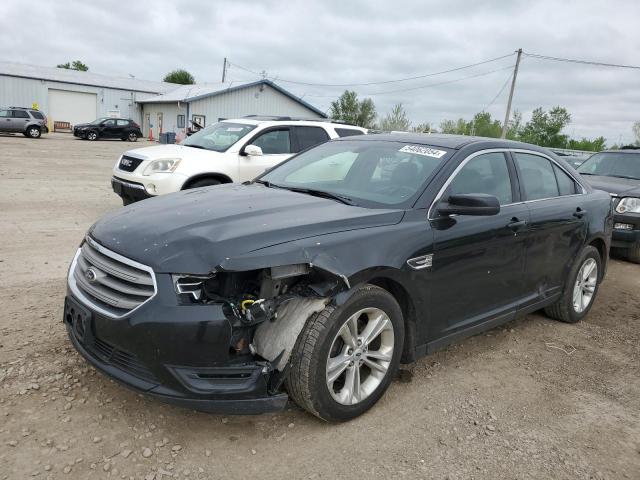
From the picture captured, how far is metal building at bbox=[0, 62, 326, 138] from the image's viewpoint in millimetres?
37875

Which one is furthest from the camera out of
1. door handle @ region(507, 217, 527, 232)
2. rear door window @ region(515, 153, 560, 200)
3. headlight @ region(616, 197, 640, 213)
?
headlight @ region(616, 197, 640, 213)

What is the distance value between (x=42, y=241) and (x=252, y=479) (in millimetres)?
5232

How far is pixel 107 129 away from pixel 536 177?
1318 inches

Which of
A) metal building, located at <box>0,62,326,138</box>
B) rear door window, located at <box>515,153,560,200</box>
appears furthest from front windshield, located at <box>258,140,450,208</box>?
metal building, located at <box>0,62,326,138</box>

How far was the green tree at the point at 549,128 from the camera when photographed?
57531 millimetres

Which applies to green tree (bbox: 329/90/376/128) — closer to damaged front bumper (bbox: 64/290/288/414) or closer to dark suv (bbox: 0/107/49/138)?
dark suv (bbox: 0/107/49/138)

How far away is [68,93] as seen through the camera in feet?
144

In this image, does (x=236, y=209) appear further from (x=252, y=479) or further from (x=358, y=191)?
(x=252, y=479)

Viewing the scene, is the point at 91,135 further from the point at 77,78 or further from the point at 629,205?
the point at 629,205

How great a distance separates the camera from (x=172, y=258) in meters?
2.68

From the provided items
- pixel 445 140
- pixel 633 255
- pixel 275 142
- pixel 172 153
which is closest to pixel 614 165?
pixel 633 255

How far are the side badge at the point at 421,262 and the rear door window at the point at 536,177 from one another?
144 cm

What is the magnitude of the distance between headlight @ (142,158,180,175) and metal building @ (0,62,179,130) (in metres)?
38.2

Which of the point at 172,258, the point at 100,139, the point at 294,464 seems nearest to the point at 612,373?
the point at 294,464
